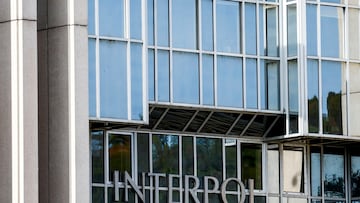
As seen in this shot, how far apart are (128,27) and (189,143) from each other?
186 inches

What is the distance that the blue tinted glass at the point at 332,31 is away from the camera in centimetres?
4647

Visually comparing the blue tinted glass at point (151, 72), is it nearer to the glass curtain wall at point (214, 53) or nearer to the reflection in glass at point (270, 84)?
the glass curtain wall at point (214, 53)

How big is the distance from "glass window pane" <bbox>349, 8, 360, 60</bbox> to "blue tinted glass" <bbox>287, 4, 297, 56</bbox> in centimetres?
171

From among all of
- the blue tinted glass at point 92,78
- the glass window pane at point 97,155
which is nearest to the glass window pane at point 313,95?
the glass window pane at point 97,155

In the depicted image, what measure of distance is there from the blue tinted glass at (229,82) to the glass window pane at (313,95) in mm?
1916

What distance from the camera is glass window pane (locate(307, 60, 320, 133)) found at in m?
45.9

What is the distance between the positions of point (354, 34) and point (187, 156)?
238 inches

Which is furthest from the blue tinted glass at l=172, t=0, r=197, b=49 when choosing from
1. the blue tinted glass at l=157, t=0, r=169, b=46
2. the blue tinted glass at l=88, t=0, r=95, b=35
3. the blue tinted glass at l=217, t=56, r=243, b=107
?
the blue tinted glass at l=88, t=0, r=95, b=35

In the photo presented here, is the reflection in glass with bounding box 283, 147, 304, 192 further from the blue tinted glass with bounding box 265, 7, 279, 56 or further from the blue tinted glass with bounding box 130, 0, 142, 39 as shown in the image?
the blue tinted glass with bounding box 130, 0, 142, 39

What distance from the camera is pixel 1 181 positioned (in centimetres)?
3581

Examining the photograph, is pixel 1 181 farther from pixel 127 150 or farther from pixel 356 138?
pixel 356 138

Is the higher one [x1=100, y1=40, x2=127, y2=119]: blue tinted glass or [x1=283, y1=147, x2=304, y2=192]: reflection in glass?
[x1=100, y1=40, x2=127, y2=119]: blue tinted glass

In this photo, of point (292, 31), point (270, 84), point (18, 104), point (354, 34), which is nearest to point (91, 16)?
point (270, 84)

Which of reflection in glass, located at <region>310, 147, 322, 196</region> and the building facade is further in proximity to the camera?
reflection in glass, located at <region>310, 147, 322, 196</region>
